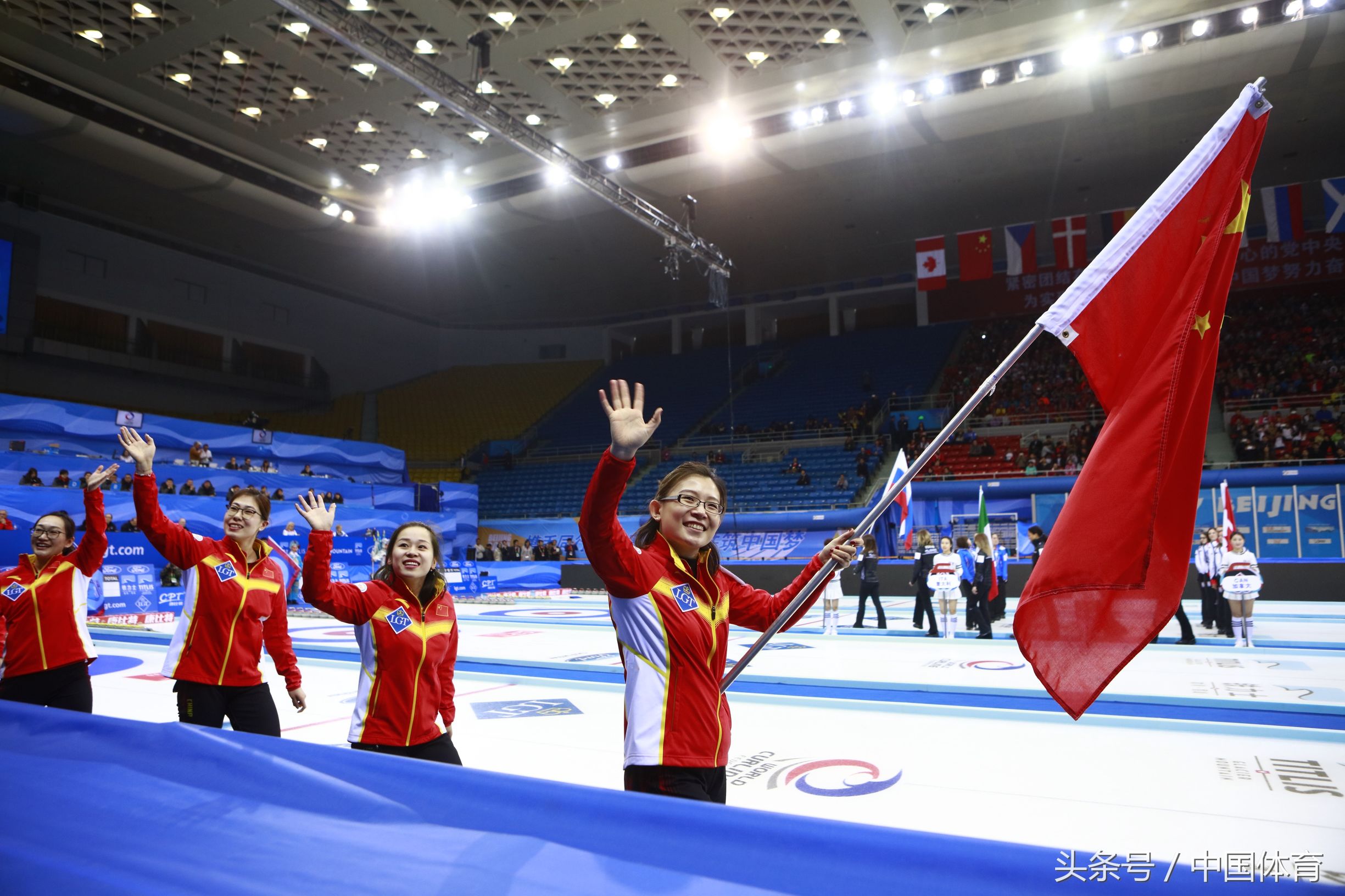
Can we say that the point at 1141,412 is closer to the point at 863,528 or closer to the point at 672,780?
the point at 863,528

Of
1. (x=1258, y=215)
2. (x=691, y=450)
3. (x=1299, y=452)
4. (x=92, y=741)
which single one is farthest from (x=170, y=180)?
(x=1258, y=215)

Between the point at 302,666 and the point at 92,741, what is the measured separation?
26.3 ft

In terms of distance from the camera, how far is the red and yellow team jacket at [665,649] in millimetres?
A: 2322

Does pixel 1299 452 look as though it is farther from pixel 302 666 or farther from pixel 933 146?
pixel 302 666

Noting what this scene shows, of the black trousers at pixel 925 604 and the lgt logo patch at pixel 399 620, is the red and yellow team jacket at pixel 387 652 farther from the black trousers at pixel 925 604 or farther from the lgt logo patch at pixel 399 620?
the black trousers at pixel 925 604

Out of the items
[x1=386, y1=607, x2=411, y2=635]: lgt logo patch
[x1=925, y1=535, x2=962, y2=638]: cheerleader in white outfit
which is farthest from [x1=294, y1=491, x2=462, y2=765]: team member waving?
[x1=925, y1=535, x2=962, y2=638]: cheerleader in white outfit

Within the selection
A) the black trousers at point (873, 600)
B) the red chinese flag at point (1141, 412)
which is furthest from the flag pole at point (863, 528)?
the black trousers at point (873, 600)

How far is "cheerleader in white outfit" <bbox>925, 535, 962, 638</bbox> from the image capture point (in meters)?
11.8

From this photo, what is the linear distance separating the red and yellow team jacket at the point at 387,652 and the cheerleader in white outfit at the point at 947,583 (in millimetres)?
9561

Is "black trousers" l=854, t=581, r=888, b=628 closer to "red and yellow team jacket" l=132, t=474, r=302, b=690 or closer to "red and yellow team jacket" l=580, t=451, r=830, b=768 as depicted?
"red and yellow team jacket" l=132, t=474, r=302, b=690

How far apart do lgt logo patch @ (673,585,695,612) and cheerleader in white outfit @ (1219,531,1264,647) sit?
34.2 ft

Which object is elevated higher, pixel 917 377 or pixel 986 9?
pixel 986 9

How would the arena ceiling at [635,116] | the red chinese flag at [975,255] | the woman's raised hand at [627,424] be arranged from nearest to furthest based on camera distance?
1. the woman's raised hand at [627,424]
2. the arena ceiling at [635,116]
3. the red chinese flag at [975,255]

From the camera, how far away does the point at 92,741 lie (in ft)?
7.63
